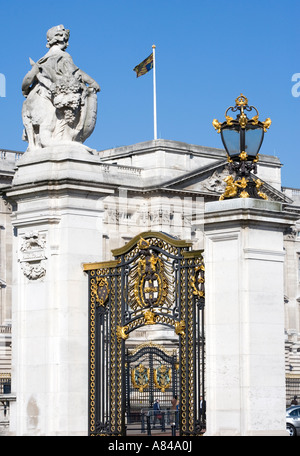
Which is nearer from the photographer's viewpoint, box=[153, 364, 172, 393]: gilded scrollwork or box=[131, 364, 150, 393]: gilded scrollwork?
box=[153, 364, 172, 393]: gilded scrollwork

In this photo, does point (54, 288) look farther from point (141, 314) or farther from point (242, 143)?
point (242, 143)

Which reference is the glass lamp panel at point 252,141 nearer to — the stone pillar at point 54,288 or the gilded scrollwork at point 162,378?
the stone pillar at point 54,288

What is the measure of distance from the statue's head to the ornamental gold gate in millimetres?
3431

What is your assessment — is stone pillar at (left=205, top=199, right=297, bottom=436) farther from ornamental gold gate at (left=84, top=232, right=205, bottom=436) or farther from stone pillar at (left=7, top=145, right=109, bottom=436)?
stone pillar at (left=7, top=145, right=109, bottom=436)

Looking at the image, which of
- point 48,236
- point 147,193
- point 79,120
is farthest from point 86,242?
point 147,193

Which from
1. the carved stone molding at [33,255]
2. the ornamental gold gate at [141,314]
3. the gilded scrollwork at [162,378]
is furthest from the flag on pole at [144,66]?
the gilded scrollwork at [162,378]

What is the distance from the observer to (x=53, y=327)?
18.5 meters

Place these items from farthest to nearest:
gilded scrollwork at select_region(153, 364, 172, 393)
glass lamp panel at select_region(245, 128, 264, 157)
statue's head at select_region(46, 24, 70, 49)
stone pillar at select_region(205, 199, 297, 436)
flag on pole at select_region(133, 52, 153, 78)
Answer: flag on pole at select_region(133, 52, 153, 78) → statue's head at select_region(46, 24, 70, 49) → gilded scrollwork at select_region(153, 364, 172, 393) → glass lamp panel at select_region(245, 128, 264, 157) → stone pillar at select_region(205, 199, 297, 436)

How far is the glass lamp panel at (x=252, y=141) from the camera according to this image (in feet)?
54.0

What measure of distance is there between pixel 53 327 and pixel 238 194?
3802mm

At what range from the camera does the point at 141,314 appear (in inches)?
701

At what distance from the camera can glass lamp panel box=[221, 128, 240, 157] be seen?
16500mm

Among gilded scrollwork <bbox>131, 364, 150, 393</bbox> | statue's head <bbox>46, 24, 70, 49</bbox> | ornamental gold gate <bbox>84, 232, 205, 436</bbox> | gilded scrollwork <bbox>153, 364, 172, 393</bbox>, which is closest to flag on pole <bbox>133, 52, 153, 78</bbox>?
statue's head <bbox>46, 24, 70, 49</bbox>

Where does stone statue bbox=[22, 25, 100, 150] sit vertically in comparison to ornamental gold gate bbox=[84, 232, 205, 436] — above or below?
above
